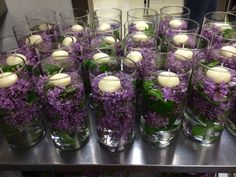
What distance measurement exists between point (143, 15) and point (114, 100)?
1.41 feet

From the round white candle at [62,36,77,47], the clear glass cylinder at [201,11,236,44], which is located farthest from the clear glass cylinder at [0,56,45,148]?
the clear glass cylinder at [201,11,236,44]

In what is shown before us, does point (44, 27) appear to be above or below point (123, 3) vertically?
above

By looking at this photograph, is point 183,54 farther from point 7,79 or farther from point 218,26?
point 7,79

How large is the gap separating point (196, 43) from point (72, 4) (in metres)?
0.61

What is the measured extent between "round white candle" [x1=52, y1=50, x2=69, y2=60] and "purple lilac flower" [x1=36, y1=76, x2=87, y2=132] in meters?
0.08

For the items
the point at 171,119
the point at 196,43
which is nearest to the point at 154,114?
the point at 171,119

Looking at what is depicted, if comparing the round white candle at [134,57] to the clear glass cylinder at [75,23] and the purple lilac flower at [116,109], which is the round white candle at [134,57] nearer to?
the purple lilac flower at [116,109]

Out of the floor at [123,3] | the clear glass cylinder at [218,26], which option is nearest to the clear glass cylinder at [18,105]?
the clear glass cylinder at [218,26]

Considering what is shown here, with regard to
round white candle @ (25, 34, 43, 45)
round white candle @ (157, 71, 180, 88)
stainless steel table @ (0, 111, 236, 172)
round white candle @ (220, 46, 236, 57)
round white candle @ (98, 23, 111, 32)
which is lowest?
stainless steel table @ (0, 111, 236, 172)

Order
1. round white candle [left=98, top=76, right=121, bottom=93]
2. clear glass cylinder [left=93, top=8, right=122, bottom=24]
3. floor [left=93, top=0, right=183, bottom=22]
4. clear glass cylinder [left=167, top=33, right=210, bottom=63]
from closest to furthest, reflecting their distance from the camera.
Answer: round white candle [left=98, top=76, right=121, bottom=93] → clear glass cylinder [left=167, top=33, right=210, bottom=63] → clear glass cylinder [left=93, top=8, right=122, bottom=24] → floor [left=93, top=0, right=183, bottom=22]

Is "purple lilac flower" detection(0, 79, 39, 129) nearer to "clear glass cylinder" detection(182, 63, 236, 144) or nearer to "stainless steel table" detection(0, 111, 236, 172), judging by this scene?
"stainless steel table" detection(0, 111, 236, 172)

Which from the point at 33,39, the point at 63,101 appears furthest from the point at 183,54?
the point at 33,39

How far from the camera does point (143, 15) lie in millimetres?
813

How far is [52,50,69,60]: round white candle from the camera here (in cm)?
57
